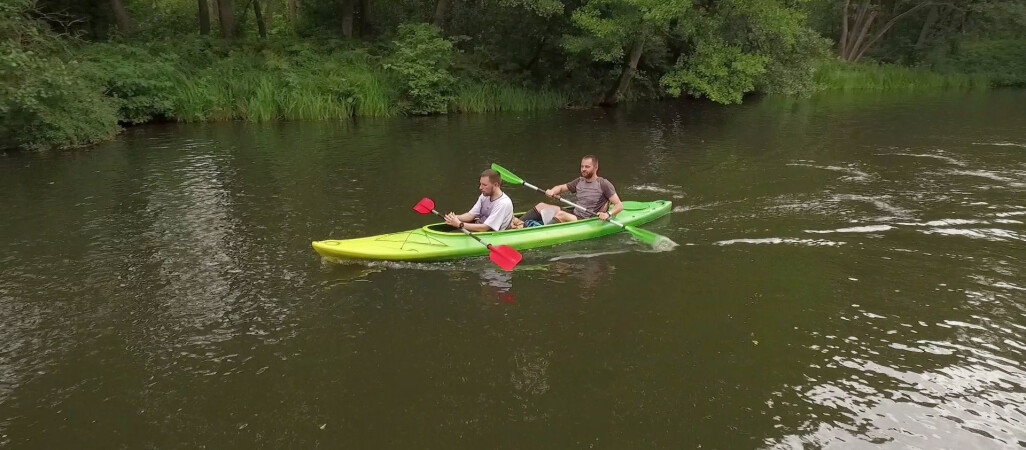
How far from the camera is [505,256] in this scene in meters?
7.08

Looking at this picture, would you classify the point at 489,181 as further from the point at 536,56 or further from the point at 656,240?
the point at 536,56

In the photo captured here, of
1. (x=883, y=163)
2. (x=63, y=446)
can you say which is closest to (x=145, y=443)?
(x=63, y=446)

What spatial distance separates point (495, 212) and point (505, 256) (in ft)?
3.14

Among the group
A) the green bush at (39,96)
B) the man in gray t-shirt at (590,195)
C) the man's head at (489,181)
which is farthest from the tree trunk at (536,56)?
the man's head at (489,181)

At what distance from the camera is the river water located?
14.8ft

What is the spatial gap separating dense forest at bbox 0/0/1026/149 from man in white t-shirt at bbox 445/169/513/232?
30.8ft

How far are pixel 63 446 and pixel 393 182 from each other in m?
7.45

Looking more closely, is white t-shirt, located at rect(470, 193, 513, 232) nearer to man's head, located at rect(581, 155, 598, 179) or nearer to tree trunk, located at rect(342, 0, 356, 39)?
man's head, located at rect(581, 155, 598, 179)

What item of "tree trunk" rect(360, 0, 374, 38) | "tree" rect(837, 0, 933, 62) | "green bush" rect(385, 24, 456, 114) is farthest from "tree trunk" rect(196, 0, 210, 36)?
"tree" rect(837, 0, 933, 62)

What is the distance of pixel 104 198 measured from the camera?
10.1 meters

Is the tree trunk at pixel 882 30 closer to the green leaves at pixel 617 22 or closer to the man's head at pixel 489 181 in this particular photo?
the green leaves at pixel 617 22

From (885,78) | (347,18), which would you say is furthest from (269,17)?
(885,78)

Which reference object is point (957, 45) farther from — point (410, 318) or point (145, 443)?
point (145, 443)

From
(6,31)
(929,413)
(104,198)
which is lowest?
(929,413)
